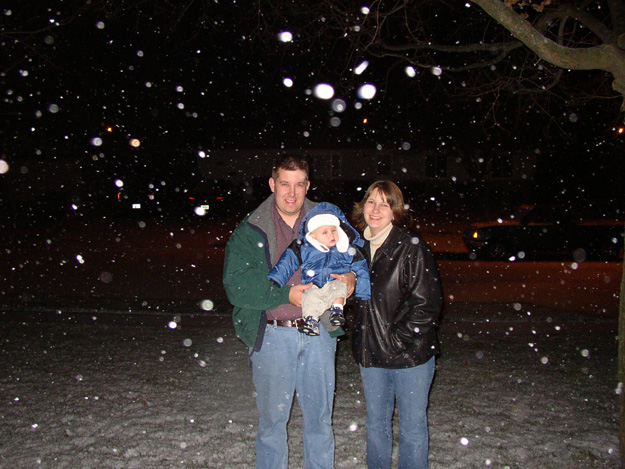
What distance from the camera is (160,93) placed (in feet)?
96.4

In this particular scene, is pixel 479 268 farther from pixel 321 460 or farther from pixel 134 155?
pixel 134 155

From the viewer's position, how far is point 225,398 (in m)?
5.18

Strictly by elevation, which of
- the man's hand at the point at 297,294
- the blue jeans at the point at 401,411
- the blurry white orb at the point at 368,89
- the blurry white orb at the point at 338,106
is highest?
the blurry white orb at the point at 338,106

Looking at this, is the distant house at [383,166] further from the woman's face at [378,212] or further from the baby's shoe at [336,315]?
the baby's shoe at [336,315]

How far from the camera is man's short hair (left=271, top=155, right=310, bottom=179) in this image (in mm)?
3264

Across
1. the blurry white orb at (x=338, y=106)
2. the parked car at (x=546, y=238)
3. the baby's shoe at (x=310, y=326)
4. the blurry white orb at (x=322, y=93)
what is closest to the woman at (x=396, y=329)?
the baby's shoe at (x=310, y=326)

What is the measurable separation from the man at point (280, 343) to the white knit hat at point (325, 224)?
18 centimetres

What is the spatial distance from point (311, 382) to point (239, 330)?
55 centimetres

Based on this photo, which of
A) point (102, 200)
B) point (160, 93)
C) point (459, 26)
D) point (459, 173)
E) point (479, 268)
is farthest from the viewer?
point (459, 173)

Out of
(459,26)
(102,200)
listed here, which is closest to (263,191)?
(102,200)

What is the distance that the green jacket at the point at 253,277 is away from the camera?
3.08m

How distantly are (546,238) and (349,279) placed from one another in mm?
14450

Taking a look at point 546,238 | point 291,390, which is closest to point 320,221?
point 291,390

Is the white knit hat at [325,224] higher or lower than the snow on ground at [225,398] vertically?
higher
